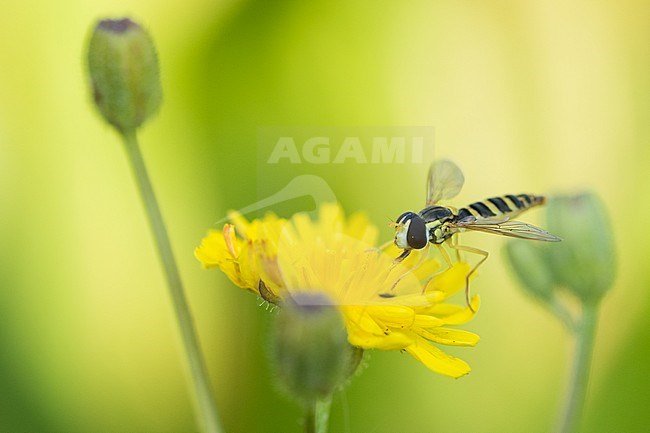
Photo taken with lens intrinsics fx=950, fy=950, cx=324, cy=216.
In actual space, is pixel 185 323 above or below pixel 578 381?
above

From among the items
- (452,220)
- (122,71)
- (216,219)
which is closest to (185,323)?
(122,71)

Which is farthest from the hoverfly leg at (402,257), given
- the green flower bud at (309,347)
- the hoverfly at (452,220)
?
the green flower bud at (309,347)

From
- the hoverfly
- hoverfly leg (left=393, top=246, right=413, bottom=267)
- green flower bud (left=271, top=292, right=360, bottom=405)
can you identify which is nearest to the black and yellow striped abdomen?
the hoverfly

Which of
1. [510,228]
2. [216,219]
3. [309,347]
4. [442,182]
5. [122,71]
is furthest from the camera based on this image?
[216,219]

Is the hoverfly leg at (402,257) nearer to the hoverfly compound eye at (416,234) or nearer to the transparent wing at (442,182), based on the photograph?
the hoverfly compound eye at (416,234)

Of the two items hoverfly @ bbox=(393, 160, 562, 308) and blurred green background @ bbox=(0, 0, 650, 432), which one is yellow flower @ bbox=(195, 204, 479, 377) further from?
blurred green background @ bbox=(0, 0, 650, 432)

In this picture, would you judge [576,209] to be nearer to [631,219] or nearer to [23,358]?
[631,219]

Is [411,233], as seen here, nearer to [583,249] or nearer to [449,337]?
[449,337]
